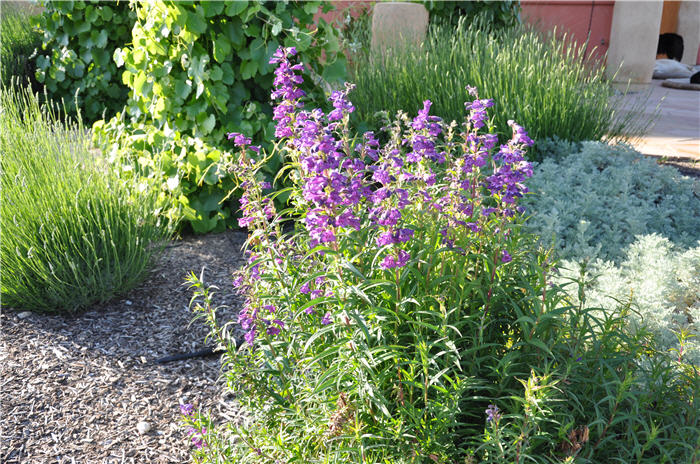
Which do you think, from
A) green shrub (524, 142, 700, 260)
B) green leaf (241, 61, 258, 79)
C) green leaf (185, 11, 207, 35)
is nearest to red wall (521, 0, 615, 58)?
green shrub (524, 142, 700, 260)

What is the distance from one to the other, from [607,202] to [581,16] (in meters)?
8.64

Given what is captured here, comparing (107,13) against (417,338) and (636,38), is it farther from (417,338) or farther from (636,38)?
(636,38)

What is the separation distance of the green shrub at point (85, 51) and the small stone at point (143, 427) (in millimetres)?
3894

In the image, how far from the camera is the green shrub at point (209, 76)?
145 inches

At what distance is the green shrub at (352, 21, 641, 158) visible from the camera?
434 centimetres

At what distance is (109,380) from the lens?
264cm

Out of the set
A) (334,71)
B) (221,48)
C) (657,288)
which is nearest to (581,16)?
(334,71)

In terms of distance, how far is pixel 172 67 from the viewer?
12.8 ft

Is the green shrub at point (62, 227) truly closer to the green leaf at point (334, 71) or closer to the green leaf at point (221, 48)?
the green leaf at point (221, 48)

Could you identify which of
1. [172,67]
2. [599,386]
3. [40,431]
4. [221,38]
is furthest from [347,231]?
[172,67]

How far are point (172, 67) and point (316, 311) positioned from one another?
2.57 meters

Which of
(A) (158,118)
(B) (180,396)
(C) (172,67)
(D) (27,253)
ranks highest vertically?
(C) (172,67)

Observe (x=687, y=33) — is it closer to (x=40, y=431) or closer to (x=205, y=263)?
(x=205, y=263)

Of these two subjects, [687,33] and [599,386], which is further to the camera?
[687,33]
